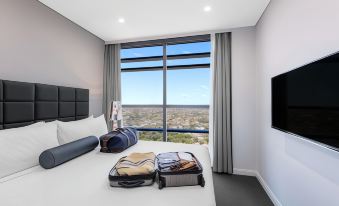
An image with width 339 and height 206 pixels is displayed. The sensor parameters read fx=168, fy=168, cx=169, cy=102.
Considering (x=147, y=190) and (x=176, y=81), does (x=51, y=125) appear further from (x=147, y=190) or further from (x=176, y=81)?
(x=176, y=81)

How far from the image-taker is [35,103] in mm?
2098

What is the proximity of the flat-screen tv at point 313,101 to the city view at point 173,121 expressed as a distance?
5.90ft

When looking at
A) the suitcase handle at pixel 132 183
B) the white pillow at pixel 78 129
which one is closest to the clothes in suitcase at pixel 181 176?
the suitcase handle at pixel 132 183

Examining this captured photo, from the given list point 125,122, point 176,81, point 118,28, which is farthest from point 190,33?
point 125,122

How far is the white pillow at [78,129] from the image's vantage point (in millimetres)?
1989

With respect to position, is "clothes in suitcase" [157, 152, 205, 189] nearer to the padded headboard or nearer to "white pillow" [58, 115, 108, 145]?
"white pillow" [58, 115, 108, 145]

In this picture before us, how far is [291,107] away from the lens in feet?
5.29

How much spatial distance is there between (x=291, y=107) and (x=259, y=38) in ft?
5.41

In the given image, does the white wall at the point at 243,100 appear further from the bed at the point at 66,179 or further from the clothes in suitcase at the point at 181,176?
the clothes in suitcase at the point at 181,176

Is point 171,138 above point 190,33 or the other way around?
the other way around

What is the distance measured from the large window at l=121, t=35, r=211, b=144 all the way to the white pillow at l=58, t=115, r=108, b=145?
1297mm

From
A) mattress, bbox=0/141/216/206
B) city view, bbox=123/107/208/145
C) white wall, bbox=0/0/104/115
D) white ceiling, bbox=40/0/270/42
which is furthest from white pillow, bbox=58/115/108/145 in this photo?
white ceiling, bbox=40/0/270/42

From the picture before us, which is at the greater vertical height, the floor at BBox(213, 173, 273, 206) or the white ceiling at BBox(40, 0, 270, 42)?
the white ceiling at BBox(40, 0, 270, 42)

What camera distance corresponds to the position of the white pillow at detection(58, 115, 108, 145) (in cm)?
199
